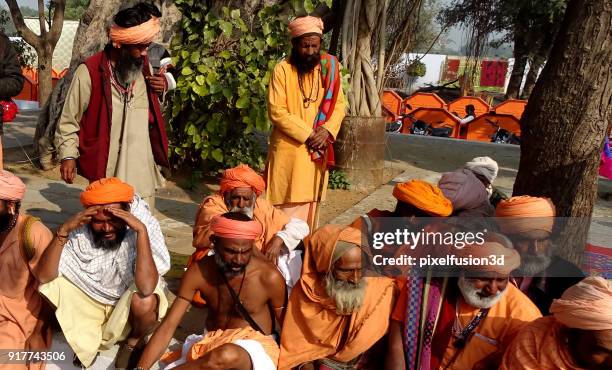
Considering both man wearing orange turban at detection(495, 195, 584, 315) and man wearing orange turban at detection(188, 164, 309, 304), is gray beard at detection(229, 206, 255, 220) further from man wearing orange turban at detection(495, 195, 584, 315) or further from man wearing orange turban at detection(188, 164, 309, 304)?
man wearing orange turban at detection(495, 195, 584, 315)

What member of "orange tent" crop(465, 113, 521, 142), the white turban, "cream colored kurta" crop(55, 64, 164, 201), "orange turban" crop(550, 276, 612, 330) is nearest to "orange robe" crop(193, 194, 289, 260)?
"cream colored kurta" crop(55, 64, 164, 201)

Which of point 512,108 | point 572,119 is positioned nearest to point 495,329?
point 572,119

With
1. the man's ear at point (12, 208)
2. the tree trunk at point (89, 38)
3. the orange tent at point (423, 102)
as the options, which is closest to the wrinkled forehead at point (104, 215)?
the man's ear at point (12, 208)

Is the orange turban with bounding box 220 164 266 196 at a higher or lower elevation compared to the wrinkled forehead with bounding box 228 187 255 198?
higher

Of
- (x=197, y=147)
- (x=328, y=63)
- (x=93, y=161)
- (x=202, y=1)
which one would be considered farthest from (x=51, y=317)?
(x=202, y=1)

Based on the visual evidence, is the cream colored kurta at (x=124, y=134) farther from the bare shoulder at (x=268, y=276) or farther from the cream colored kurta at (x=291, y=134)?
the bare shoulder at (x=268, y=276)

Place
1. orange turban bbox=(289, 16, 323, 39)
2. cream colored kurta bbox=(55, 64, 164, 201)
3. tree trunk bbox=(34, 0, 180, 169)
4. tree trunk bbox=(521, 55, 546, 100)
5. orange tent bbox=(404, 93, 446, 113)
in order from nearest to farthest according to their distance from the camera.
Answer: cream colored kurta bbox=(55, 64, 164, 201) < orange turban bbox=(289, 16, 323, 39) < tree trunk bbox=(34, 0, 180, 169) < orange tent bbox=(404, 93, 446, 113) < tree trunk bbox=(521, 55, 546, 100)

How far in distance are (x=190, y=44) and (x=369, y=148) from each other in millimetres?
2577

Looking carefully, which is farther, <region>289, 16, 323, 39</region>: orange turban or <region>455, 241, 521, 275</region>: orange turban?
<region>289, 16, 323, 39</region>: orange turban

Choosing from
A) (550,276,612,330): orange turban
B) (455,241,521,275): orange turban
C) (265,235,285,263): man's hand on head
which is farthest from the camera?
(265,235,285,263): man's hand on head

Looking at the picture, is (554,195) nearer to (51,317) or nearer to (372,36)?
(51,317)

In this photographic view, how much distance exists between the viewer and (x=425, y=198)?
3.32 metres

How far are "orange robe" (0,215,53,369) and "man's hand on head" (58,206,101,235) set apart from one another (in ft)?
0.62

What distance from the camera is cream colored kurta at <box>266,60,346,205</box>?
14.1 ft
